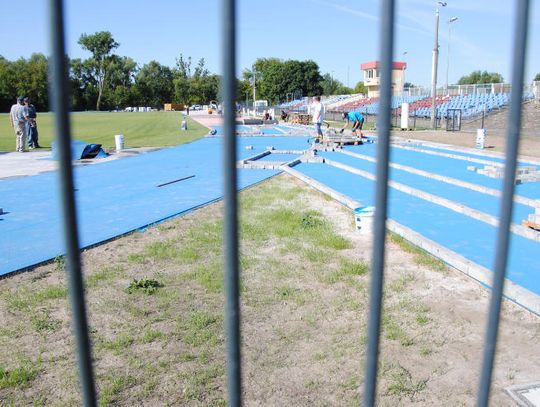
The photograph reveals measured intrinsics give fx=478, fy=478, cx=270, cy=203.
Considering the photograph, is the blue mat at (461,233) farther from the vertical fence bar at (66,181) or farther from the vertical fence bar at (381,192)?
the vertical fence bar at (66,181)

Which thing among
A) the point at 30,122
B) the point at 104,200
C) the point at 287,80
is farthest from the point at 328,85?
the point at 104,200

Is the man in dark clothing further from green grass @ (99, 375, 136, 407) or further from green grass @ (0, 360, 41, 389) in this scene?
green grass @ (99, 375, 136, 407)

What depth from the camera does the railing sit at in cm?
101

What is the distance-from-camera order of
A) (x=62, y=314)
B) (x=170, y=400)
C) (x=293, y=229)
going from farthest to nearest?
(x=293, y=229) < (x=62, y=314) < (x=170, y=400)

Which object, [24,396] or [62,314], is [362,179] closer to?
[62,314]

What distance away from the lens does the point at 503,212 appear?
1.28 m

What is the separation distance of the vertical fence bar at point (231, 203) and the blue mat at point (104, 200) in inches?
167

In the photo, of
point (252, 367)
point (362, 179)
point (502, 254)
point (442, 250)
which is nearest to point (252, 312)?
point (252, 367)

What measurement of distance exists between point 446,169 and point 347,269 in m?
8.96

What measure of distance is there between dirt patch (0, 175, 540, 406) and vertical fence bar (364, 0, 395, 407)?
6.05ft

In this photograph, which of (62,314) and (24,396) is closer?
(24,396)

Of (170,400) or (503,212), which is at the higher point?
(503,212)

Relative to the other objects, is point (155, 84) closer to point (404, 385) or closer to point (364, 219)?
point (364, 219)

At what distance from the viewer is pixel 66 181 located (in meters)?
1.02
